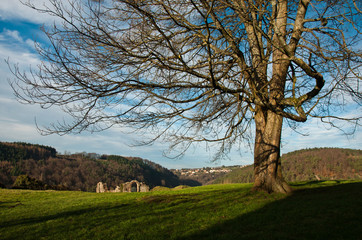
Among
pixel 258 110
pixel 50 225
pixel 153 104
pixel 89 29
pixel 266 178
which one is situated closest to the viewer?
pixel 89 29

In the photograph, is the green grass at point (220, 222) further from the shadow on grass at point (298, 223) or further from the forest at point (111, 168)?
the forest at point (111, 168)

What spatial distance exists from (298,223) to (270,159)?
417 centimetres

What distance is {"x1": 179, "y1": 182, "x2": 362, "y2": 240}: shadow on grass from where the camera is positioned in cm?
419

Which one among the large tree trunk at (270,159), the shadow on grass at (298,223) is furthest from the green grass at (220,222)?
the large tree trunk at (270,159)

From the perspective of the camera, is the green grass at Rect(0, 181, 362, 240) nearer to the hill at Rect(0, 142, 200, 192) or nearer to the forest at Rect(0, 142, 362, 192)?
the forest at Rect(0, 142, 362, 192)

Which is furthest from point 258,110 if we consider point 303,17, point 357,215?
point 357,215

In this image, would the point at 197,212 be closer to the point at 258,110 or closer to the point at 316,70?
the point at 258,110

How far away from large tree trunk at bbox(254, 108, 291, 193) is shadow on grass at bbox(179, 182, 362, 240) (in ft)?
7.02

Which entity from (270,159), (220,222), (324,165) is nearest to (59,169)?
(324,165)

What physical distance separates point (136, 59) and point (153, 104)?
1.75 meters

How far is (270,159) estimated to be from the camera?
8875mm

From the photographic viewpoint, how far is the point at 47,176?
96.5 metres

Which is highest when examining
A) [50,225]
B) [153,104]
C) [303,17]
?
→ [303,17]

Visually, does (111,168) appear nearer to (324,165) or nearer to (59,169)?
(59,169)
